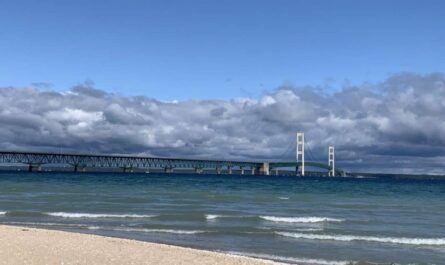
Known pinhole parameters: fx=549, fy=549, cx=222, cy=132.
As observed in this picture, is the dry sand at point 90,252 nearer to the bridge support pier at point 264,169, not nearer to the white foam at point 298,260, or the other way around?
the white foam at point 298,260

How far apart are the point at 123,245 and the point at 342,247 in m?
7.71

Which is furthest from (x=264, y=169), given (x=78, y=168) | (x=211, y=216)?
(x=211, y=216)

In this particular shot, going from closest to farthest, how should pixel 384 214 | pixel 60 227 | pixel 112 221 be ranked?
1. pixel 60 227
2. pixel 112 221
3. pixel 384 214

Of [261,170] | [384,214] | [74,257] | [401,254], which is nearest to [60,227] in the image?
[74,257]

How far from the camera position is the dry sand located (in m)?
13.1

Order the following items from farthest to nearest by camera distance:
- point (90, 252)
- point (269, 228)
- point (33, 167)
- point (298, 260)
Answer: point (33, 167)
point (269, 228)
point (298, 260)
point (90, 252)

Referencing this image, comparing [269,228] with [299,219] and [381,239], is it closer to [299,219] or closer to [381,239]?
[299,219]

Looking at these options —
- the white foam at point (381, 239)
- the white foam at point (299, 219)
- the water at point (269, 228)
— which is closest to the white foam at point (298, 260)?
the water at point (269, 228)

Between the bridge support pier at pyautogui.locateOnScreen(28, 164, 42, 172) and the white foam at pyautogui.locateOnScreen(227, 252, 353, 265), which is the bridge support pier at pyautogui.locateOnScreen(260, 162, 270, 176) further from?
the white foam at pyautogui.locateOnScreen(227, 252, 353, 265)

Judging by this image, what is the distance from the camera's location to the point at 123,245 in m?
16.4

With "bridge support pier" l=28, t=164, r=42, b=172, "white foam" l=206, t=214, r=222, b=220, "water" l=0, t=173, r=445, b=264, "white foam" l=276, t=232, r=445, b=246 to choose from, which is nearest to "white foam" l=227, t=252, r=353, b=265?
"water" l=0, t=173, r=445, b=264

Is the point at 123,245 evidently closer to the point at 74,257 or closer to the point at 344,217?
the point at 74,257

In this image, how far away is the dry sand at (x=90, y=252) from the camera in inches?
517

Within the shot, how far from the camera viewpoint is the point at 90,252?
1448 centimetres
